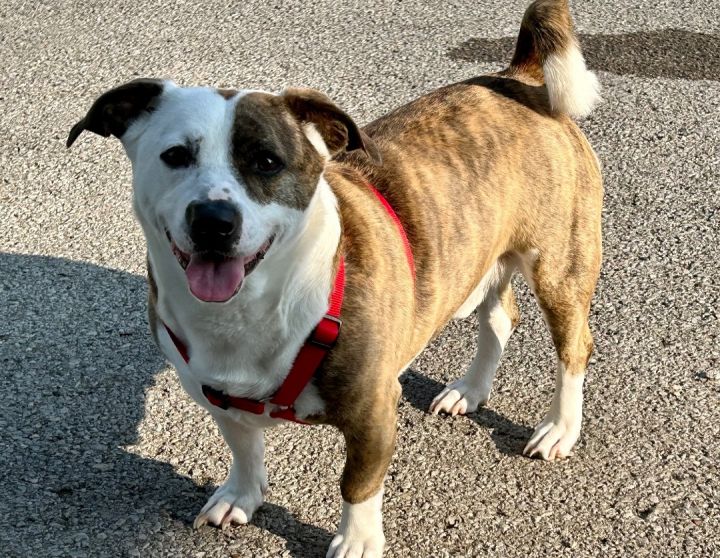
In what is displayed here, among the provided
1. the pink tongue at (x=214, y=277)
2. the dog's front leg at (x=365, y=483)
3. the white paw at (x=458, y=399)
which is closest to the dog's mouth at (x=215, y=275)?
the pink tongue at (x=214, y=277)

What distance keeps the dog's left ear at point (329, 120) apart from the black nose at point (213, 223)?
1.45 ft

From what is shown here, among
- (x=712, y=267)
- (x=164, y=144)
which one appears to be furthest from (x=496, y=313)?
(x=164, y=144)

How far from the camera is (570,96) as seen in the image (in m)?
3.27

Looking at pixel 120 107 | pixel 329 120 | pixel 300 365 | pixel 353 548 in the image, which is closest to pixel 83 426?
pixel 353 548

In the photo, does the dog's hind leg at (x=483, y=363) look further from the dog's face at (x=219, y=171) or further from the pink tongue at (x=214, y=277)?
the pink tongue at (x=214, y=277)

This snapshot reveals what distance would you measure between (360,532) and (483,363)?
3.15 feet

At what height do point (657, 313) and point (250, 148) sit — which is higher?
point (250, 148)

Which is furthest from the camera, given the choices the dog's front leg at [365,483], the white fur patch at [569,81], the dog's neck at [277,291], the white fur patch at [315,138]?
the white fur patch at [569,81]

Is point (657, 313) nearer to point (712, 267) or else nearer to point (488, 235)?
point (712, 267)

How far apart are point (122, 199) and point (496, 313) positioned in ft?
6.88

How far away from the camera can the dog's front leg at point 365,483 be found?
281 cm

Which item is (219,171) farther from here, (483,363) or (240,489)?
(483,363)

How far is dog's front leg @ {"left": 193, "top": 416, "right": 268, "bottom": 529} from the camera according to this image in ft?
10.4

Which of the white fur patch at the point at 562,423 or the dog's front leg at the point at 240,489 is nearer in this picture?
the dog's front leg at the point at 240,489
